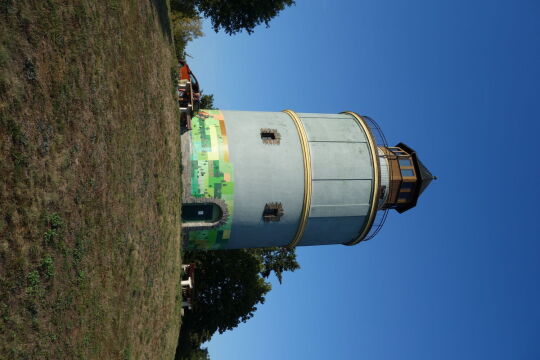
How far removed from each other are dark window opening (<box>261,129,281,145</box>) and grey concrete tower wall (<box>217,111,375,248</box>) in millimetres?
172

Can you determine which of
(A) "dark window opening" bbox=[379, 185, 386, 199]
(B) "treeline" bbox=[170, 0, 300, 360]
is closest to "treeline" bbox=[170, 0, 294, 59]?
(B) "treeline" bbox=[170, 0, 300, 360]

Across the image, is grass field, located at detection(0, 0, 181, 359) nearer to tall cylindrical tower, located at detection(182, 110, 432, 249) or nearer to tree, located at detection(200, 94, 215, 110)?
tall cylindrical tower, located at detection(182, 110, 432, 249)

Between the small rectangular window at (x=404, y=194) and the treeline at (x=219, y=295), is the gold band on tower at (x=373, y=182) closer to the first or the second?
the small rectangular window at (x=404, y=194)

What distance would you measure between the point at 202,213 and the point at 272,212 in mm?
3318

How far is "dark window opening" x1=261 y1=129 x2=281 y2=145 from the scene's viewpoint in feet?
69.2

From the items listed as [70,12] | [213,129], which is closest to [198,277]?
[213,129]

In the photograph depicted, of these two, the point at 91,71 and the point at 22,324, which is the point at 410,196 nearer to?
the point at 91,71

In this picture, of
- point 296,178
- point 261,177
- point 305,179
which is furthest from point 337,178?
point 261,177

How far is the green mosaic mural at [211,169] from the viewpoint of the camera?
65.6 ft

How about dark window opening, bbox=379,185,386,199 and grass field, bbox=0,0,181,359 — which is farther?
dark window opening, bbox=379,185,386,199

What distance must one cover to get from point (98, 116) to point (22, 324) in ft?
17.2

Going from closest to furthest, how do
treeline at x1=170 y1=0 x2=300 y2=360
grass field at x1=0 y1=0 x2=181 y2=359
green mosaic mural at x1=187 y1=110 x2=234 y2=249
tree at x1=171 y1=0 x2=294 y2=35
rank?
grass field at x1=0 y1=0 x2=181 y2=359, green mosaic mural at x1=187 y1=110 x2=234 y2=249, tree at x1=171 y1=0 x2=294 y2=35, treeline at x1=170 y1=0 x2=300 y2=360

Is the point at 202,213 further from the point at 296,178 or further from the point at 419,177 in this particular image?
the point at 419,177

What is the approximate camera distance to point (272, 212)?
2108cm
